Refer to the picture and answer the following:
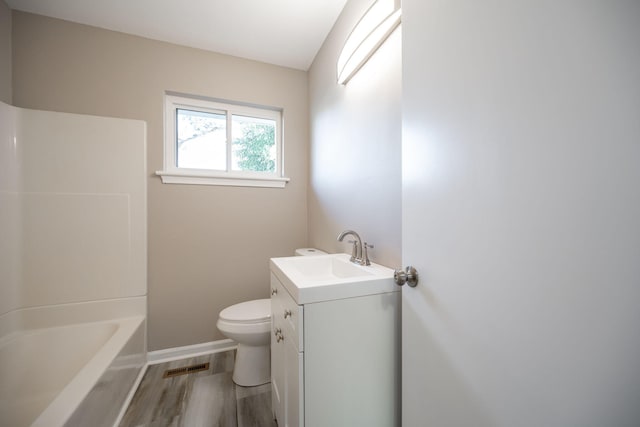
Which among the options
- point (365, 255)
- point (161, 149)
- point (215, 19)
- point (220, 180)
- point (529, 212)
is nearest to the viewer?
point (529, 212)

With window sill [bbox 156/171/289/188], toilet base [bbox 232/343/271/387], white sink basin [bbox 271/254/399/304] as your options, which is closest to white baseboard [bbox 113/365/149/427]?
toilet base [bbox 232/343/271/387]

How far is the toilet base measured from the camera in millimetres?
1564

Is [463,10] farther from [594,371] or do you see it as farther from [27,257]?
[27,257]

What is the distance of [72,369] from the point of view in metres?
1.44

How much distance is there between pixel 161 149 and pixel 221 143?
1.54 feet

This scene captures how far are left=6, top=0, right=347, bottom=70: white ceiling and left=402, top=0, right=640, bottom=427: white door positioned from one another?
1.24 metres

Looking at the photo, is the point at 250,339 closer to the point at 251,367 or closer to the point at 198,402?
the point at 251,367

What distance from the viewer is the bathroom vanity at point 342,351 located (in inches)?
32.7

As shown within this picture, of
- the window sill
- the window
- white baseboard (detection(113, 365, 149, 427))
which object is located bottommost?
white baseboard (detection(113, 365, 149, 427))

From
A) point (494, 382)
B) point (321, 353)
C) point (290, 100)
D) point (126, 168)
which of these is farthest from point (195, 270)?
point (494, 382)

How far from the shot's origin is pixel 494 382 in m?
0.52

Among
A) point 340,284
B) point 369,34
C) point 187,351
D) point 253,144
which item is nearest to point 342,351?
point 340,284

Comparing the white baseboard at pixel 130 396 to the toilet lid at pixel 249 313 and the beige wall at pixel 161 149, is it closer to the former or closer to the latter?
the beige wall at pixel 161 149

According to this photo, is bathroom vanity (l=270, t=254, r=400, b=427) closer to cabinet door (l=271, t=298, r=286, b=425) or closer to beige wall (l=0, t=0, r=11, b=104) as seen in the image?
cabinet door (l=271, t=298, r=286, b=425)
